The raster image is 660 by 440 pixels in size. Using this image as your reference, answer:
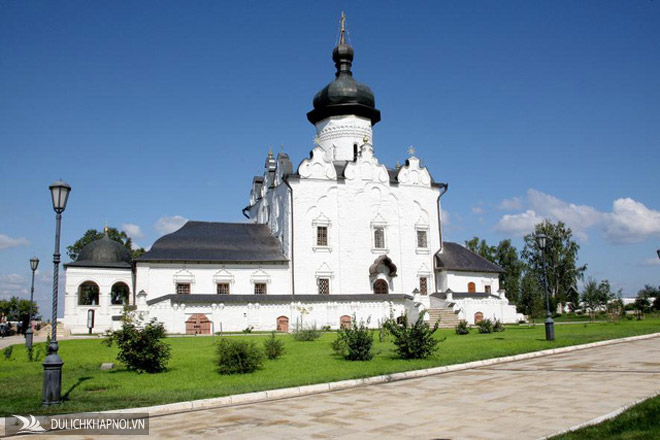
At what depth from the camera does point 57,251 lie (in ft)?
34.5

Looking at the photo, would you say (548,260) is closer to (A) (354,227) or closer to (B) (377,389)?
(A) (354,227)

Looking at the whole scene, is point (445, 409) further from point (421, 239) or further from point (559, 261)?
point (559, 261)

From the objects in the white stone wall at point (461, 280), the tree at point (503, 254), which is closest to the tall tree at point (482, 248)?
the tree at point (503, 254)

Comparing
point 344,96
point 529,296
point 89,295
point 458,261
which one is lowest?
point 529,296

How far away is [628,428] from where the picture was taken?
253 inches

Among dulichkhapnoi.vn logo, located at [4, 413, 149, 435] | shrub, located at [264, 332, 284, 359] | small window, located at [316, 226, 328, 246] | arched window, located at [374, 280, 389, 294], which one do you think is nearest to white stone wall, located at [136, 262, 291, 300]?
small window, located at [316, 226, 328, 246]

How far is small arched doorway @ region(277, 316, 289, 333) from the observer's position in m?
28.5

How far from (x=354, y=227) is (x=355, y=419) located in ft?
91.5

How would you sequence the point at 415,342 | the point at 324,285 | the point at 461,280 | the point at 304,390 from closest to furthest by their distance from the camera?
the point at 304,390 → the point at 415,342 → the point at 324,285 → the point at 461,280

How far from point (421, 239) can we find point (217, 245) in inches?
529

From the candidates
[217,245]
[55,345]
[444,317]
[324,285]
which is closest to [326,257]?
[324,285]

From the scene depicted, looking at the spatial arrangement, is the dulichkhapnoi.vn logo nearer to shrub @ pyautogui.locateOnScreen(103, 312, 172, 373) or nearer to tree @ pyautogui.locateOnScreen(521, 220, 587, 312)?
shrub @ pyautogui.locateOnScreen(103, 312, 172, 373)

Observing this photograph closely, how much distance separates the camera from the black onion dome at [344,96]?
39.1 metres

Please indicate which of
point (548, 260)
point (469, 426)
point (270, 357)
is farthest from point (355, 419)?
point (548, 260)
